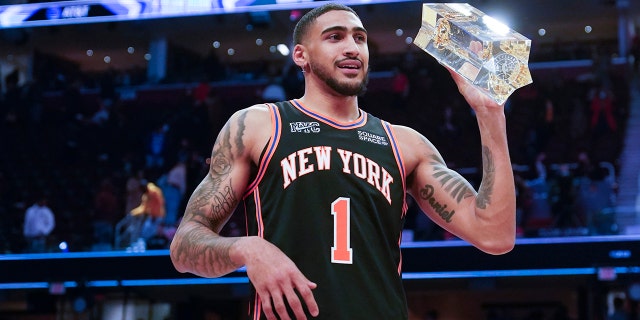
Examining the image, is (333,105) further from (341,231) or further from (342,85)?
(341,231)

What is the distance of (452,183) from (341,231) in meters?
0.55

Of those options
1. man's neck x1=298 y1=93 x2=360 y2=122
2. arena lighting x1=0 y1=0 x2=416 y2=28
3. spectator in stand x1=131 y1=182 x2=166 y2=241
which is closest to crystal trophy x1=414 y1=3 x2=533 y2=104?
man's neck x1=298 y1=93 x2=360 y2=122

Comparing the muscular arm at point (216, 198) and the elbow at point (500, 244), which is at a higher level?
the muscular arm at point (216, 198)

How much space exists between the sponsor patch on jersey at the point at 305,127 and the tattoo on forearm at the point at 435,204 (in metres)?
0.49

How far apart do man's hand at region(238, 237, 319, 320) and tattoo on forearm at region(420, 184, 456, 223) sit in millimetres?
845

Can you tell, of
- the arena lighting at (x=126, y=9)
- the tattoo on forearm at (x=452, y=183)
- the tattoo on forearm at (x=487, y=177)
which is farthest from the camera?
the arena lighting at (x=126, y=9)

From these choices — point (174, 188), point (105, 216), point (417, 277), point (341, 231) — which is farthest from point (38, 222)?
point (341, 231)

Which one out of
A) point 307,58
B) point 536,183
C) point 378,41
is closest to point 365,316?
point 307,58

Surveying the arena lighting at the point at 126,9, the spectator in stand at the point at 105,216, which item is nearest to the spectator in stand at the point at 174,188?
the spectator in stand at the point at 105,216

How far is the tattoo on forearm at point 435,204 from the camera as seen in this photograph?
3373 millimetres

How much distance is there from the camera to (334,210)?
3109 millimetres

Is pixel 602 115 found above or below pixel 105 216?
above

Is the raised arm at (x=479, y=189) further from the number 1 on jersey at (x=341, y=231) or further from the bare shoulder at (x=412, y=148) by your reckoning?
the number 1 on jersey at (x=341, y=231)

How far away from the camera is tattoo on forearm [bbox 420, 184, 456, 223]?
337cm
